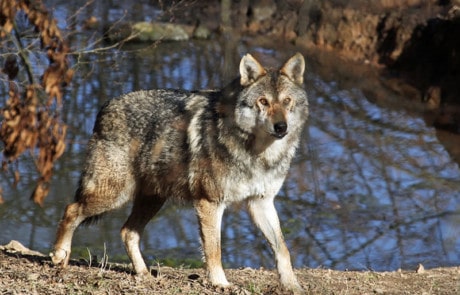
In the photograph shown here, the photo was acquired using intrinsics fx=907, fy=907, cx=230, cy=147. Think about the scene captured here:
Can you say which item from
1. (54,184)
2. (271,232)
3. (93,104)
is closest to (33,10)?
(271,232)

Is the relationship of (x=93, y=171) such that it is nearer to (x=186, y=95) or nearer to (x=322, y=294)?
(x=186, y=95)

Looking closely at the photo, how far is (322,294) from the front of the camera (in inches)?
293

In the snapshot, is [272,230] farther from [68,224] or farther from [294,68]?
[68,224]

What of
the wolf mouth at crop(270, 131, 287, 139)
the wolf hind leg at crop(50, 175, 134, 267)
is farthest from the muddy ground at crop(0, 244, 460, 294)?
the wolf mouth at crop(270, 131, 287, 139)

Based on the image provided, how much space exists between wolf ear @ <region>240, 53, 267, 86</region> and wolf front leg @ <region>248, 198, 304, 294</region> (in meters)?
1.02

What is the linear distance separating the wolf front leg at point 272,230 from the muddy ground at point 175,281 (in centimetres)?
19

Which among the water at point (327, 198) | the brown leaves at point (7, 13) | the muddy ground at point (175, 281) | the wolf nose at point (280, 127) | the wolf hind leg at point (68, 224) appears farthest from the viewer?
the water at point (327, 198)

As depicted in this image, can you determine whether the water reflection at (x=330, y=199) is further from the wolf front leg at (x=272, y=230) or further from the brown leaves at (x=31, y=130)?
the brown leaves at (x=31, y=130)

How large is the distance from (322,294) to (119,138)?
2.30m

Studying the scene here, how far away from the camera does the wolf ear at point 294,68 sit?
7.78m

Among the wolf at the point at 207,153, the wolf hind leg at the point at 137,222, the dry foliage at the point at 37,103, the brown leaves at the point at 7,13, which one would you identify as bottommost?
the wolf hind leg at the point at 137,222

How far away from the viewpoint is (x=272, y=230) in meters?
7.79

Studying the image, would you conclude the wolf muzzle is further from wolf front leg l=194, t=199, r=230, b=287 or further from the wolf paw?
the wolf paw

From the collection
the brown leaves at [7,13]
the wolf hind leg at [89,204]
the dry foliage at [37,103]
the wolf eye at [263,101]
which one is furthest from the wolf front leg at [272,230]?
the brown leaves at [7,13]
